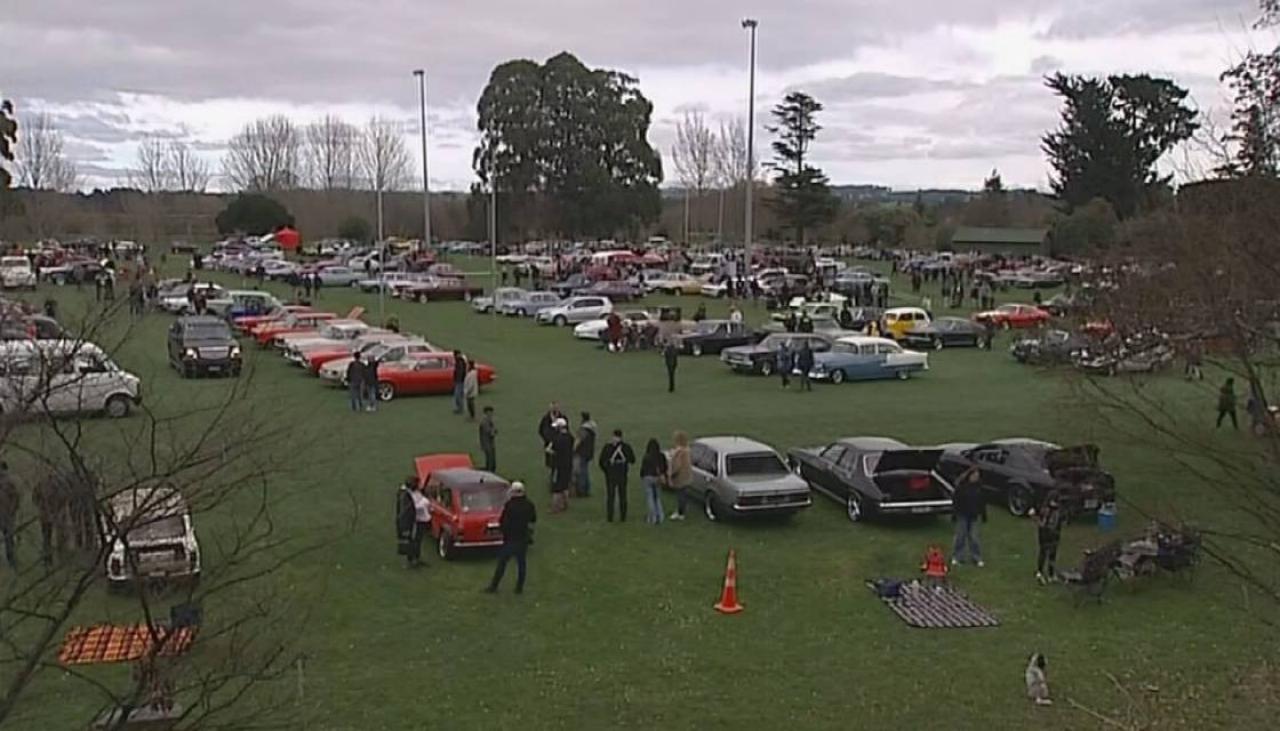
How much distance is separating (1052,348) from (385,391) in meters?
15.3

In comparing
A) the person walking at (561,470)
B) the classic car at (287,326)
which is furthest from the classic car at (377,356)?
the person walking at (561,470)

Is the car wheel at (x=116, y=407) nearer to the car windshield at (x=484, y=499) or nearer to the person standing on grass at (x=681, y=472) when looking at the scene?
the car windshield at (x=484, y=499)

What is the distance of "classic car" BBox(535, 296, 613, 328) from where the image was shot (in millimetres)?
48844

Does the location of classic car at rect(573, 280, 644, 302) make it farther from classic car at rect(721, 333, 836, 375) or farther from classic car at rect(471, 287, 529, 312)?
classic car at rect(721, 333, 836, 375)

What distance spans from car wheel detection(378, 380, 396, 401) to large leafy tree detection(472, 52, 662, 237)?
184 ft

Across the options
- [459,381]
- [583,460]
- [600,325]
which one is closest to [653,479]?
[583,460]

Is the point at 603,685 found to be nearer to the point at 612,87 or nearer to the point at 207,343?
the point at 207,343

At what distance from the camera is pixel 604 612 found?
48.8 feet

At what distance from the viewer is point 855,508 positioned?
63.3ft

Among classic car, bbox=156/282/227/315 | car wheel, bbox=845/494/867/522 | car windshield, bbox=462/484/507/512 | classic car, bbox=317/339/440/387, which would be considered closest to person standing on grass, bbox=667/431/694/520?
car wheel, bbox=845/494/867/522

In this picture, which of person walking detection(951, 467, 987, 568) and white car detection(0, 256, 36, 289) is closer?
person walking detection(951, 467, 987, 568)

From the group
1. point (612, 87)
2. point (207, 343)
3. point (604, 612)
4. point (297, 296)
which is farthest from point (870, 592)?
point (612, 87)

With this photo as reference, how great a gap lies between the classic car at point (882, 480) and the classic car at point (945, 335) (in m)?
23.0

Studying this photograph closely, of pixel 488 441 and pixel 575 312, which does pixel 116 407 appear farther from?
pixel 575 312
